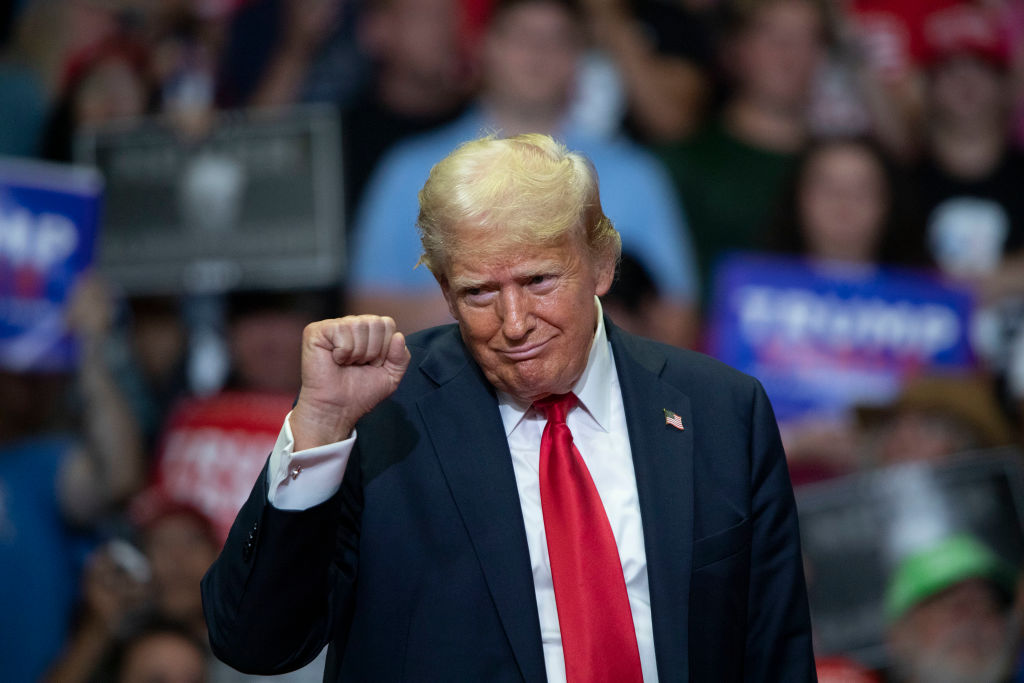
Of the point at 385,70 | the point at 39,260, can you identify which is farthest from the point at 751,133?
the point at 39,260

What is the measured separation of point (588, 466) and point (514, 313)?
27cm

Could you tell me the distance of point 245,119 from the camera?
4527mm

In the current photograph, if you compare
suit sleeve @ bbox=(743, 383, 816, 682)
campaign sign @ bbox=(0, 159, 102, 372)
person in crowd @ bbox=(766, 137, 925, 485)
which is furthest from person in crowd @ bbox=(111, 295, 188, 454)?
suit sleeve @ bbox=(743, 383, 816, 682)

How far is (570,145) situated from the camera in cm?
432

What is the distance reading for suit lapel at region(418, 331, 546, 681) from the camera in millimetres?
1426

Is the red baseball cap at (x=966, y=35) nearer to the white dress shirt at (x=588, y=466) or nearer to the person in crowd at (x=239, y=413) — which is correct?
the person in crowd at (x=239, y=413)

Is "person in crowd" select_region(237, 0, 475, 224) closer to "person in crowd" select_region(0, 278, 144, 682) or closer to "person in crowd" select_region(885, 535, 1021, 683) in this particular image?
"person in crowd" select_region(0, 278, 144, 682)

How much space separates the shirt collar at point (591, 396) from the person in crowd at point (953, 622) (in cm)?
277

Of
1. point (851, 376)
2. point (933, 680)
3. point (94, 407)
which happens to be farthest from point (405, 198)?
point (933, 680)

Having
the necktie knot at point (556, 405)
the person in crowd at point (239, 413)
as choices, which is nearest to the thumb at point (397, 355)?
the necktie knot at point (556, 405)

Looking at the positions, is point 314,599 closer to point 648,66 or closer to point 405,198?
point 405,198

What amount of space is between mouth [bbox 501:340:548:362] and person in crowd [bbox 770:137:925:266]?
3072 millimetres

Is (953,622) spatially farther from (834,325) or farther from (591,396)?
(591,396)

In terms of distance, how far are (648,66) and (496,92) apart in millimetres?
633
